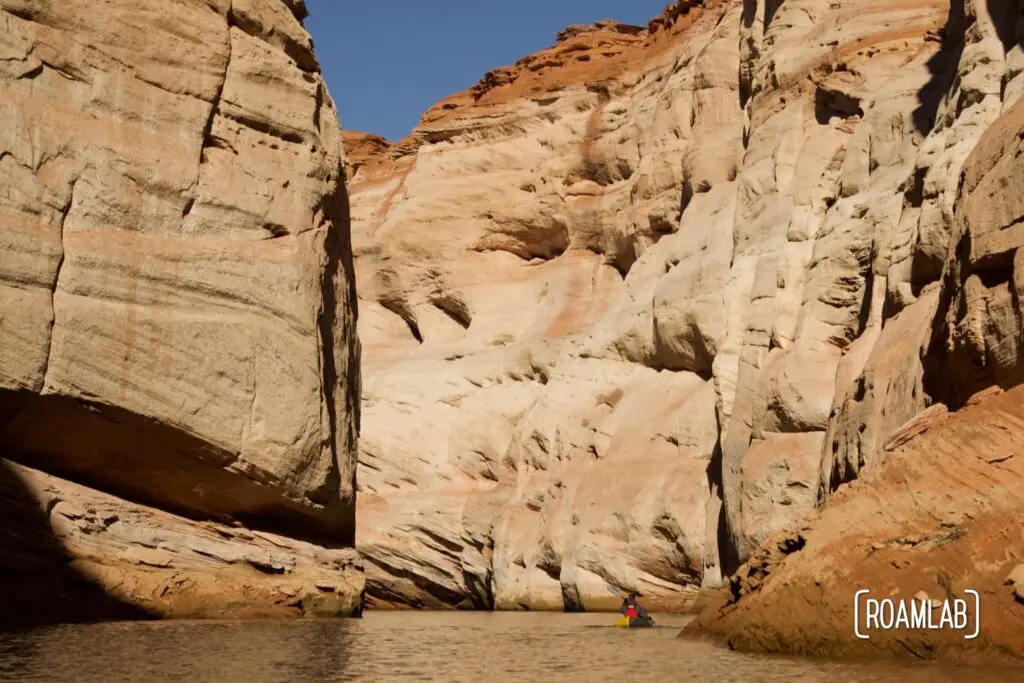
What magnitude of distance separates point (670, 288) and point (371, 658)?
21852mm

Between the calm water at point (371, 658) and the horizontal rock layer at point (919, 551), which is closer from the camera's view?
the horizontal rock layer at point (919, 551)

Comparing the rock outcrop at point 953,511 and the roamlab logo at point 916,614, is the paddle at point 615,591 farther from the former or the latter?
the roamlab logo at point 916,614

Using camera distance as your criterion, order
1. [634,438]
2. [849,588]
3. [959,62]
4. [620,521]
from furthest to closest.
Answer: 1. [634,438]
2. [620,521]
3. [959,62]
4. [849,588]

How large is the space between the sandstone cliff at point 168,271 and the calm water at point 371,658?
2.96 metres

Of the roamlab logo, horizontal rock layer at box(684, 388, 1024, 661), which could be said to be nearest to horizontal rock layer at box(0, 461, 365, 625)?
horizontal rock layer at box(684, 388, 1024, 661)

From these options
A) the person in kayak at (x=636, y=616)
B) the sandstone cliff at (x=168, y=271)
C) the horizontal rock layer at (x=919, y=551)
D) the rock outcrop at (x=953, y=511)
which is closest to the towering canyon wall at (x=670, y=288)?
the rock outcrop at (x=953, y=511)

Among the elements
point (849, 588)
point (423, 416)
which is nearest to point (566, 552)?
point (423, 416)

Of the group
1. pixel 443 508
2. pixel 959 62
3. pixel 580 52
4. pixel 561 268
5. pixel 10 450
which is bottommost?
pixel 10 450

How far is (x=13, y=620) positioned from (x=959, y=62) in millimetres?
18197

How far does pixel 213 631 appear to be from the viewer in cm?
1745

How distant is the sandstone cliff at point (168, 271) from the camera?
19.3 metres

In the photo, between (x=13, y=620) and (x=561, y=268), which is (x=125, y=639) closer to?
(x=13, y=620)

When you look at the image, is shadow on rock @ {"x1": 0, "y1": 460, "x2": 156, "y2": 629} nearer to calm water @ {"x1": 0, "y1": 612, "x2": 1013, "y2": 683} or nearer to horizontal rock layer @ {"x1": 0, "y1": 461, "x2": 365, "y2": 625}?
horizontal rock layer @ {"x1": 0, "y1": 461, "x2": 365, "y2": 625}

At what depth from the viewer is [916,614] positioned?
37.9 ft
